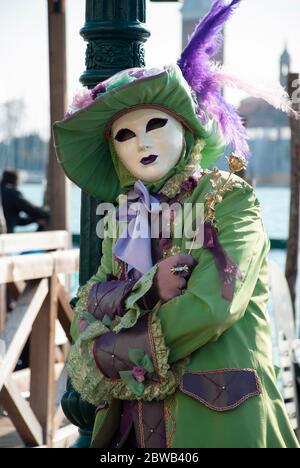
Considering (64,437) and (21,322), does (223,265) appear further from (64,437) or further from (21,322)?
(64,437)

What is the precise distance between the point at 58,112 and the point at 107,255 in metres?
5.25

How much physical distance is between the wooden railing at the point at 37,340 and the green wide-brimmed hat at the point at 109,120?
1.39 meters

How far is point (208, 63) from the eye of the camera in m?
3.13

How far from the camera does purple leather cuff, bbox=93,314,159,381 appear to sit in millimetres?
2740

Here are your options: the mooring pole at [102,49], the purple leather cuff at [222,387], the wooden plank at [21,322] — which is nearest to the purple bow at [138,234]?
the purple leather cuff at [222,387]

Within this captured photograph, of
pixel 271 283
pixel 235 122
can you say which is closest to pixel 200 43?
pixel 235 122

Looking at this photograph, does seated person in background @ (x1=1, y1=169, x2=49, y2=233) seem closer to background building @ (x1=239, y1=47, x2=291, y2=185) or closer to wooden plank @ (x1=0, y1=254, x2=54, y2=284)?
wooden plank @ (x1=0, y1=254, x2=54, y2=284)

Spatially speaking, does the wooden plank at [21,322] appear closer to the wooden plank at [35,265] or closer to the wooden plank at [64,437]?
the wooden plank at [35,265]

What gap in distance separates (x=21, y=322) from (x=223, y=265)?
2.20m

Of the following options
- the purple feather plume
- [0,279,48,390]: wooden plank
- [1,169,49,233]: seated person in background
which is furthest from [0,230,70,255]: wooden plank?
the purple feather plume

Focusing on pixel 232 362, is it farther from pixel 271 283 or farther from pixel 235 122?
pixel 271 283

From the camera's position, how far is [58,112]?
8172 millimetres

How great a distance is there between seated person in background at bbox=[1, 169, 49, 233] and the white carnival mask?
6.70 meters

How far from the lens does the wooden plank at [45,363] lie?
505 centimetres
